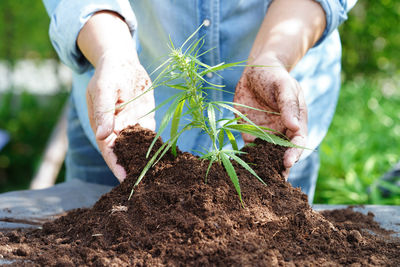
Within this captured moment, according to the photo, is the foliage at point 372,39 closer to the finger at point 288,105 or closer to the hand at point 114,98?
the finger at point 288,105

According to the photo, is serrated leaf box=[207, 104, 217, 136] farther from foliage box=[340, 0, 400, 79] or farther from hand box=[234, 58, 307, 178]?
foliage box=[340, 0, 400, 79]

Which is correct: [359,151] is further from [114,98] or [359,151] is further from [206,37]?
[114,98]

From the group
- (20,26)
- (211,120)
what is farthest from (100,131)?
(20,26)

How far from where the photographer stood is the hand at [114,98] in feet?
5.03

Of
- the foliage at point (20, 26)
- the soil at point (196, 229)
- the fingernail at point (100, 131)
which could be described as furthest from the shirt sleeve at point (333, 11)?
the foliage at point (20, 26)

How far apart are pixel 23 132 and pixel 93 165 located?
13.3ft

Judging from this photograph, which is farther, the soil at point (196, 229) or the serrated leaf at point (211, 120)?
the serrated leaf at point (211, 120)

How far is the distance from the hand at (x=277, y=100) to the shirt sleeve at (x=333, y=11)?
1.41 ft

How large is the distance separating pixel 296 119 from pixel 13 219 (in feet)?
3.87

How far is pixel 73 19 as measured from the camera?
1.91 m

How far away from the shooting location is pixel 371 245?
1391 millimetres

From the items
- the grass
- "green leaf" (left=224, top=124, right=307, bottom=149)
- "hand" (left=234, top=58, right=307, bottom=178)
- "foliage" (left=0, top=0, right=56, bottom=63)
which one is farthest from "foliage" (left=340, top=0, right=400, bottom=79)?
"green leaf" (left=224, top=124, right=307, bottom=149)

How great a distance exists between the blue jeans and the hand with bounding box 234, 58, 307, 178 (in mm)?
667

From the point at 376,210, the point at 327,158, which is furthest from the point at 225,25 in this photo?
the point at 327,158
